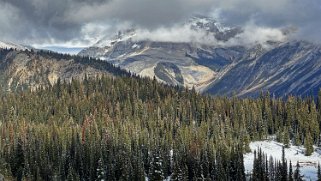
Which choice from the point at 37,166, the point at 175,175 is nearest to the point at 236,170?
the point at 175,175

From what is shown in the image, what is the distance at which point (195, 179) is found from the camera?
178m

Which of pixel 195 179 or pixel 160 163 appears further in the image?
pixel 160 163

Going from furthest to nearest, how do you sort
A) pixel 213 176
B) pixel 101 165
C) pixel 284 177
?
pixel 101 165 < pixel 213 176 < pixel 284 177

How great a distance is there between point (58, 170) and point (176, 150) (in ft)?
142

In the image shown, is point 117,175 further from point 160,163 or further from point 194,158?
point 194,158

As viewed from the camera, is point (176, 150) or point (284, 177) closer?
point (284, 177)

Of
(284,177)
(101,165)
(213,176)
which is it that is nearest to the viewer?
(284,177)

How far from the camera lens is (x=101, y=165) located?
19425cm

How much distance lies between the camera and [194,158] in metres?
192

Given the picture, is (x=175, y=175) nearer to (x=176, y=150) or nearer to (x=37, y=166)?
(x=176, y=150)

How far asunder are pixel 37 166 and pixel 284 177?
3428 inches

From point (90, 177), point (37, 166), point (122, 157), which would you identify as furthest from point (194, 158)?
point (37, 166)

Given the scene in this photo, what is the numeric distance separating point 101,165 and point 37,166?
23242mm

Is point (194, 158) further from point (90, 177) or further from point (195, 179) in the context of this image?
point (90, 177)
